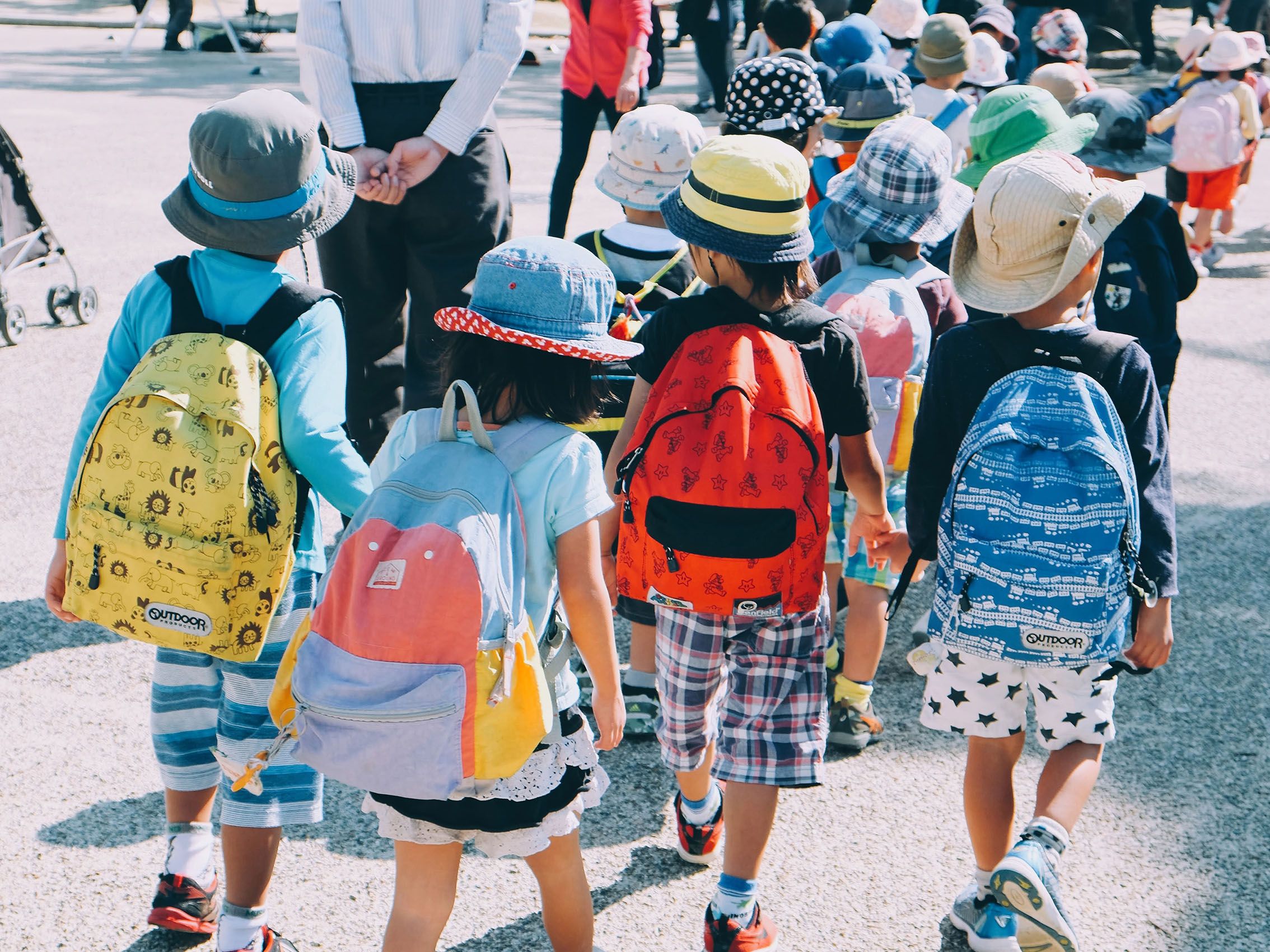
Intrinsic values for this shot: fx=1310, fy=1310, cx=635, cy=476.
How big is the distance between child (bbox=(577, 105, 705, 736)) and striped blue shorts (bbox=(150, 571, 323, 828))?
115 cm

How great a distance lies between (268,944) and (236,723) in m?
0.47

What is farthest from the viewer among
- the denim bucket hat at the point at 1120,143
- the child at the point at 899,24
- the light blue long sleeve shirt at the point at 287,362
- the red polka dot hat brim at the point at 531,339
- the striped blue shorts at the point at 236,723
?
the child at the point at 899,24

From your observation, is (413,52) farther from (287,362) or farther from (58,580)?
(58,580)

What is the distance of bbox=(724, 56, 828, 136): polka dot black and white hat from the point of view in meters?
4.27

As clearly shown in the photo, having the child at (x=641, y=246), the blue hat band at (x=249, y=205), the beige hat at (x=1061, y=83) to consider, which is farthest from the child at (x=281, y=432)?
the beige hat at (x=1061, y=83)

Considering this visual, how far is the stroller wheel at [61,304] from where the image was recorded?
691cm

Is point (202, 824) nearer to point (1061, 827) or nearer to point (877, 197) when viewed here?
point (1061, 827)

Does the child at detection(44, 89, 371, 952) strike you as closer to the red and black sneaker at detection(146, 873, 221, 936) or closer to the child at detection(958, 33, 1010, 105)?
the red and black sneaker at detection(146, 873, 221, 936)

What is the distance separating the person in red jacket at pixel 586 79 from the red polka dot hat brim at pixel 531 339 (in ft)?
17.3

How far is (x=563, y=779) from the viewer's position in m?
2.41

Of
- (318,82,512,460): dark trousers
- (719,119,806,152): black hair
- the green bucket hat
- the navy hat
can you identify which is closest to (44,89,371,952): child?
(318,82,512,460): dark trousers

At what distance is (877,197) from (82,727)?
2585 mm

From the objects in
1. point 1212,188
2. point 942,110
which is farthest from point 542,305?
point 1212,188

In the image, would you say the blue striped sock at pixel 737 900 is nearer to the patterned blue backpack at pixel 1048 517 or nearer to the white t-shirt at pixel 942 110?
the patterned blue backpack at pixel 1048 517
